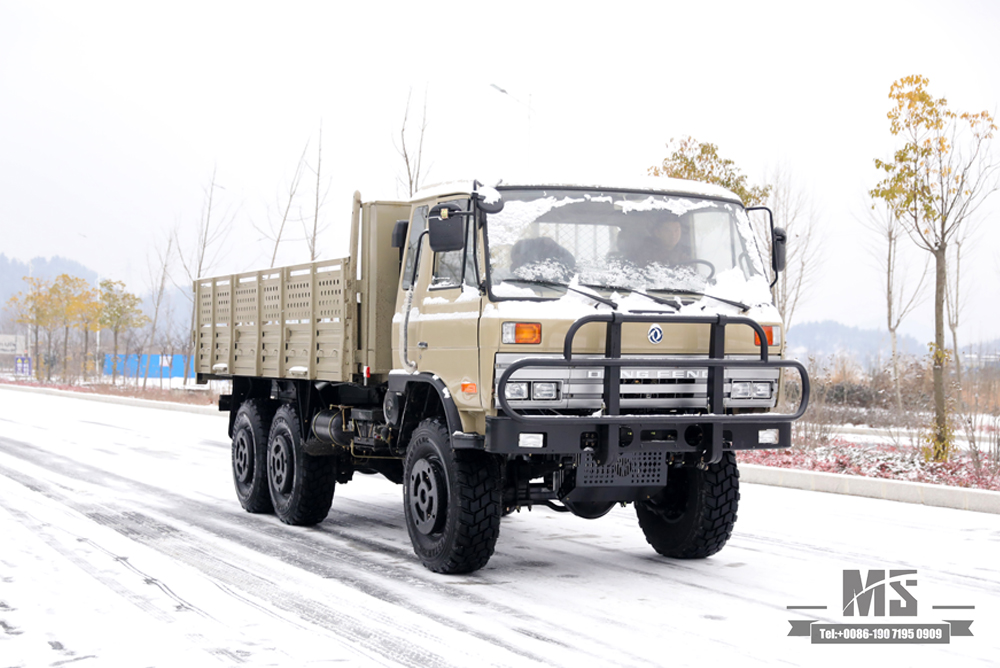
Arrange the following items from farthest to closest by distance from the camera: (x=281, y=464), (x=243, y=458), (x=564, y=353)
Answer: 1. (x=243, y=458)
2. (x=281, y=464)
3. (x=564, y=353)

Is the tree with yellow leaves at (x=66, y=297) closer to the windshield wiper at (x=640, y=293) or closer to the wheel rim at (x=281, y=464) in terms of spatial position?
the wheel rim at (x=281, y=464)

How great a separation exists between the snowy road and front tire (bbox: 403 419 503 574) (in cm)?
20

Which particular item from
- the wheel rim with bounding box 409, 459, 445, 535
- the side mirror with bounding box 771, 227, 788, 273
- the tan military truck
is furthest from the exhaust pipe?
the side mirror with bounding box 771, 227, 788, 273

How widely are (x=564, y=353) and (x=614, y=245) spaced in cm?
108

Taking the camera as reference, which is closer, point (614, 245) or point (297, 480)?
point (614, 245)

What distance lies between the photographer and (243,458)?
11.0m

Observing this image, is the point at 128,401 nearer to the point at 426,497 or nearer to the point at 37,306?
the point at 426,497

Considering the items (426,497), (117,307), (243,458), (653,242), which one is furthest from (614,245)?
(117,307)

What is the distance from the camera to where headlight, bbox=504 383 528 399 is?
6.68 metres

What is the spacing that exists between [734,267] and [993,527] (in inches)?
167

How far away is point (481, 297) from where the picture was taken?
6980 millimetres

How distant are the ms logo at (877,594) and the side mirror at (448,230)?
337 centimetres

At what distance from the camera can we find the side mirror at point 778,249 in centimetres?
800

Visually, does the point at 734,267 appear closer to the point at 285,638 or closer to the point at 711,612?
the point at 711,612
